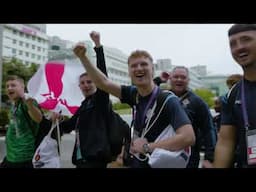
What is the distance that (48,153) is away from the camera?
9.62ft

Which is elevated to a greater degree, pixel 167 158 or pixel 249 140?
pixel 249 140

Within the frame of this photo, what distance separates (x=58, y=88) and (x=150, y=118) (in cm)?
138

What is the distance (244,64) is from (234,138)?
372mm

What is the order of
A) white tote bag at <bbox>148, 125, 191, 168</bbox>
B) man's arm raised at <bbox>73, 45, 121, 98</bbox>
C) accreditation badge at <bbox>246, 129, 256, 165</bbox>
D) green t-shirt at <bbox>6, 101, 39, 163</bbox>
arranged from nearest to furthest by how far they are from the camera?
accreditation badge at <bbox>246, 129, 256, 165</bbox> → white tote bag at <bbox>148, 125, 191, 168</bbox> → man's arm raised at <bbox>73, 45, 121, 98</bbox> → green t-shirt at <bbox>6, 101, 39, 163</bbox>

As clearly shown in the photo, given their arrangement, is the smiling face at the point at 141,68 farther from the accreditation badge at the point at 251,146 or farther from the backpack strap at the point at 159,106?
the accreditation badge at the point at 251,146

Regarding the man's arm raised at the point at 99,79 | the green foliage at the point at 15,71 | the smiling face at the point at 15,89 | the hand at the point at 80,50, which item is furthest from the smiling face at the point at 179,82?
the green foliage at the point at 15,71

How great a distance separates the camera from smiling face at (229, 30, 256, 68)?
5.61 ft

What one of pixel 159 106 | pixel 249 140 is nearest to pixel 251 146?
pixel 249 140

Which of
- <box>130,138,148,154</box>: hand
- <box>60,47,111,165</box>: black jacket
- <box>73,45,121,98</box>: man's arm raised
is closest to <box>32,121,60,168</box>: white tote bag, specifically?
<box>60,47,111,165</box>: black jacket

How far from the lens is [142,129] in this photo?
2.14 metres

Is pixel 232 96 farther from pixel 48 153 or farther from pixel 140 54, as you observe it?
pixel 48 153

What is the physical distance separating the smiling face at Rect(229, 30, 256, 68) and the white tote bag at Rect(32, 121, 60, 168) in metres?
1.71

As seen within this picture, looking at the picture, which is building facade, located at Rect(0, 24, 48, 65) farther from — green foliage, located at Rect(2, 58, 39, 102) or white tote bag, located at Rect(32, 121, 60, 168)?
white tote bag, located at Rect(32, 121, 60, 168)
